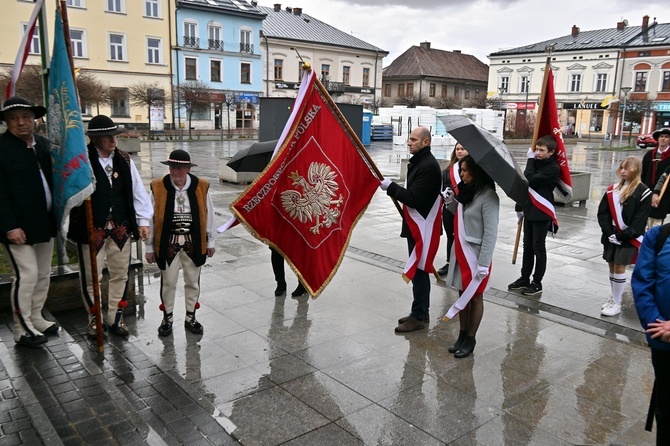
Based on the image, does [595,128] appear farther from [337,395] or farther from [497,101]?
[337,395]

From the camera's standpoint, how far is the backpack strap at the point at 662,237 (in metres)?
3.13

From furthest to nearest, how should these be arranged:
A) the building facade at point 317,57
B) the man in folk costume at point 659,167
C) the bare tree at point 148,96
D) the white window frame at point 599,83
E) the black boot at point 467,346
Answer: the white window frame at point 599,83 → the building facade at point 317,57 → the bare tree at point 148,96 → the man in folk costume at point 659,167 → the black boot at point 467,346

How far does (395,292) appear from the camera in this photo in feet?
23.3

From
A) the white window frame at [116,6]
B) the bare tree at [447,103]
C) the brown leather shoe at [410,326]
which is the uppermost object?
the white window frame at [116,6]

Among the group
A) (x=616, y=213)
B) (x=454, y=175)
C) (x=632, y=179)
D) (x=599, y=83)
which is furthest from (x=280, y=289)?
(x=599, y=83)

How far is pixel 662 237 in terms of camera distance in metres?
3.15

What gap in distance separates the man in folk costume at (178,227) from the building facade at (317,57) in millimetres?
50042

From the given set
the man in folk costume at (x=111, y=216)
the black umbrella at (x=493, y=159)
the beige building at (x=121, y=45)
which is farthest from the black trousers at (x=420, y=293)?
the beige building at (x=121, y=45)

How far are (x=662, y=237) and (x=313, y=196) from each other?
322 centimetres

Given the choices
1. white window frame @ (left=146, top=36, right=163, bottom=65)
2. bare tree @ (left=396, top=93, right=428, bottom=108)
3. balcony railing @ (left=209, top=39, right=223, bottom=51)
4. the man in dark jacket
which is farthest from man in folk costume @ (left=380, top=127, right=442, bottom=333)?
bare tree @ (left=396, top=93, right=428, bottom=108)

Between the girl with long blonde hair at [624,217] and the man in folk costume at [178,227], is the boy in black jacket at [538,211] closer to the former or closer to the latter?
the girl with long blonde hair at [624,217]

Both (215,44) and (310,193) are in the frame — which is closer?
(310,193)

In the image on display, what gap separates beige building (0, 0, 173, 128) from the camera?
1718 inches

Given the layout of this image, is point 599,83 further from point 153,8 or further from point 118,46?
point 118,46
